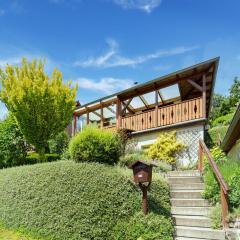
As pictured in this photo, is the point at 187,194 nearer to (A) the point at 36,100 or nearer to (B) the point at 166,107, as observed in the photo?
(A) the point at 36,100

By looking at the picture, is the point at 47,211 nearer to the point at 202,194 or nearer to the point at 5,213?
the point at 5,213

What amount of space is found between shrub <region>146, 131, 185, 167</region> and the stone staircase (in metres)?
5.10

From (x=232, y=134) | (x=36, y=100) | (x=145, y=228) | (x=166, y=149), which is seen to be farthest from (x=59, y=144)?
(x=145, y=228)

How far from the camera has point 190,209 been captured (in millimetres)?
8773

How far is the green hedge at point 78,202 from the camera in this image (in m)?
7.81

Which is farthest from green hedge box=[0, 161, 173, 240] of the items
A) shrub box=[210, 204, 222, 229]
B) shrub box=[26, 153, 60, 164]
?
shrub box=[26, 153, 60, 164]

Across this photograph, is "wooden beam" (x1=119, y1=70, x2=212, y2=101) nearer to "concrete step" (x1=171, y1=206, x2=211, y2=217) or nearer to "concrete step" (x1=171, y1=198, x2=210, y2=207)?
"concrete step" (x1=171, y1=198, x2=210, y2=207)

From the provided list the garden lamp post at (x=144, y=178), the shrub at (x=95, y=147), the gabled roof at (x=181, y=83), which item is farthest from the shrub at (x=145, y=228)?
the gabled roof at (x=181, y=83)

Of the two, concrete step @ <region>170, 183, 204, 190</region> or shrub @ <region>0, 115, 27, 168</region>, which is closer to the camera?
concrete step @ <region>170, 183, 204, 190</region>

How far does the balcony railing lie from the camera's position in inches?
647

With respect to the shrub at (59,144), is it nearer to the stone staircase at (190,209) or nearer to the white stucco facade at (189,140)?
the white stucco facade at (189,140)

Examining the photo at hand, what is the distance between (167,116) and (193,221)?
974cm

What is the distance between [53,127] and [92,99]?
7.63 metres

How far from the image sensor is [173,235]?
7918 millimetres
